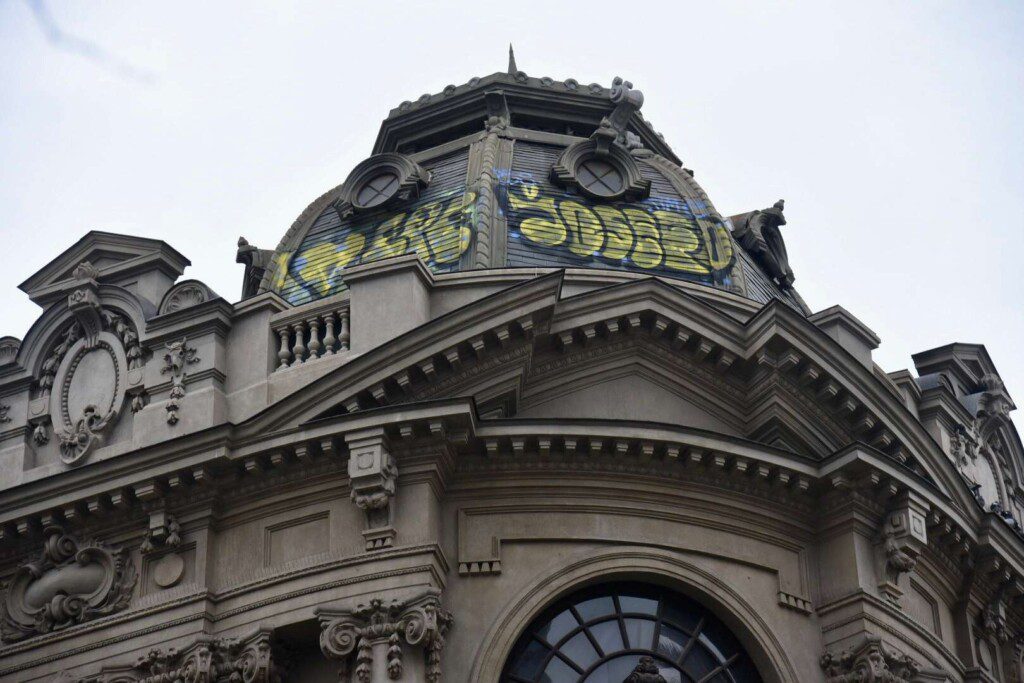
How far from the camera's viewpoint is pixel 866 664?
24.0 metres

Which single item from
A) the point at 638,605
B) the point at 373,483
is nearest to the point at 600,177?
the point at 638,605

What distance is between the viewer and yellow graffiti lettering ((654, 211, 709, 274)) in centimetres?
3078

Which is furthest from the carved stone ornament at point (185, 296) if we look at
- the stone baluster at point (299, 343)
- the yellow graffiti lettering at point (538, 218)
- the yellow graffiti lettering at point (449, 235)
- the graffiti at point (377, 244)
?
the yellow graffiti lettering at point (538, 218)

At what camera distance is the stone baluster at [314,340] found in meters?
25.7

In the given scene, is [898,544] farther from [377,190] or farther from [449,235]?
[377,190]

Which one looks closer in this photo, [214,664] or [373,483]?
[214,664]

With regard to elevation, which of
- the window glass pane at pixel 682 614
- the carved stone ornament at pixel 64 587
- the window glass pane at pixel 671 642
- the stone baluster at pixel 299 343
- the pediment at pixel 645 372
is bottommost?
the window glass pane at pixel 671 642

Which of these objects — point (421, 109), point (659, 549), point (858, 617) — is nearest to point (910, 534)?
point (858, 617)

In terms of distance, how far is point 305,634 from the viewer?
76.8 feet

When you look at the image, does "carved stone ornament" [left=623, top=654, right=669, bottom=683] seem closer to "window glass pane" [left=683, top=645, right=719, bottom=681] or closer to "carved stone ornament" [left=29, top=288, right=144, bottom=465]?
"window glass pane" [left=683, top=645, right=719, bottom=681]

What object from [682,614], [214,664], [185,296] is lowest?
[214,664]

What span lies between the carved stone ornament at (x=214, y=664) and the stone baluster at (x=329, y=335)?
4.33 m

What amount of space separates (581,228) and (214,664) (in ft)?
35.7

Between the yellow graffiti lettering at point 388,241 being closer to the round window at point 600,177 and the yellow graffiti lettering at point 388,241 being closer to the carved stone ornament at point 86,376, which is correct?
the round window at point 600,177
